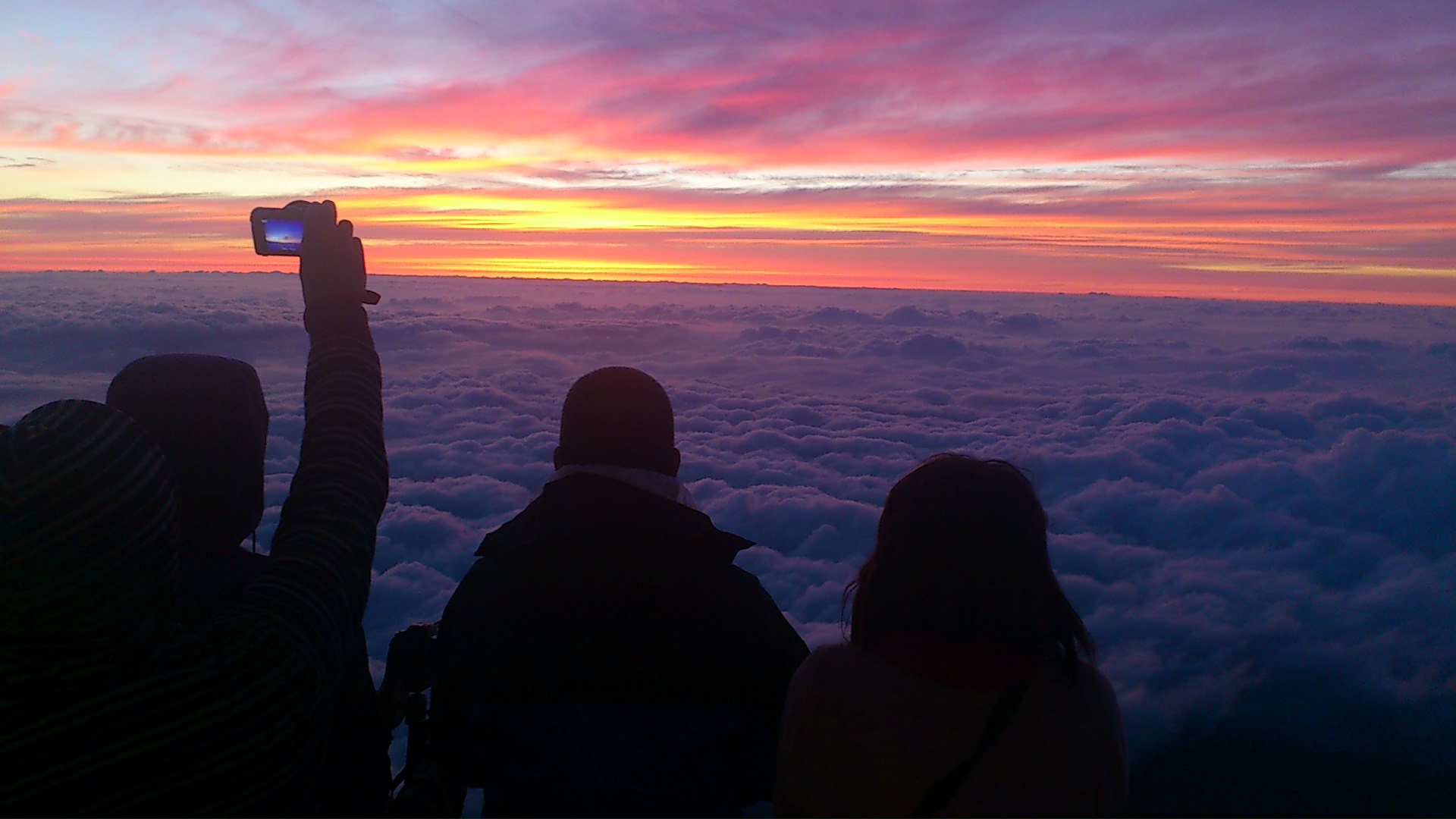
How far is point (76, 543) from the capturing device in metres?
0.97

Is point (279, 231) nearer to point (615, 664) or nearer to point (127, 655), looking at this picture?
point (127, 655)

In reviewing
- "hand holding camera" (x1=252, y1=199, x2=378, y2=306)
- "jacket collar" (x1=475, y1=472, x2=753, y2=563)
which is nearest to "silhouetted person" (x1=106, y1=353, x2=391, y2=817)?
"hand holding camera" (x1=252, y1=199, x2=378, y2=306)

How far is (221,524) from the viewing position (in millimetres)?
1709

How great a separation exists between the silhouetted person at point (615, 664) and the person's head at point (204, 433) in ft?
1.89

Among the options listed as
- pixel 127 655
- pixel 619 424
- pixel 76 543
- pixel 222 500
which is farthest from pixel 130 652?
pixel 619 424

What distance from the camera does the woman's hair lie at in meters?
1.62

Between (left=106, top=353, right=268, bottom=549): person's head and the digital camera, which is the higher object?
the digital camera

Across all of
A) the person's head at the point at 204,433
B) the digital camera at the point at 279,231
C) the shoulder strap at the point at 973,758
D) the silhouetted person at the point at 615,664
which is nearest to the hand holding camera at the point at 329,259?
the digital camera at the point at 279,231

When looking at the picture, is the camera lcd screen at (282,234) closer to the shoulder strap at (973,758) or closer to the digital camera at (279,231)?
the digital camera at (279,231)

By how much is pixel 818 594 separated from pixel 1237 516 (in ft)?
77.7

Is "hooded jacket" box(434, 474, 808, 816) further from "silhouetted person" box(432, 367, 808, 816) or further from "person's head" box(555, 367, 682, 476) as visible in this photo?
"person's head" box(555, 367, 682, 476)

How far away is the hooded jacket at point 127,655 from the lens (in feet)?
3.16

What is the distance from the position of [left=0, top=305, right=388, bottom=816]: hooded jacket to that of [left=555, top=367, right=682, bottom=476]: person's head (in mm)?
829

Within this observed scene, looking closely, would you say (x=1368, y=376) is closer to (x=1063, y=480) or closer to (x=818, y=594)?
(x=1063, y=480)
